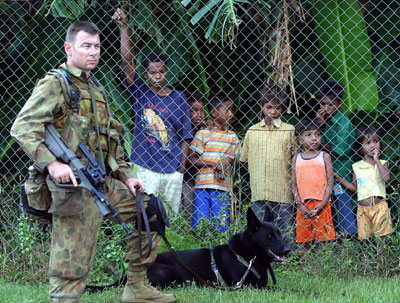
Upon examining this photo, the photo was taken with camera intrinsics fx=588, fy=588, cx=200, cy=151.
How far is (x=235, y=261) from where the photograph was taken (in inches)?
176

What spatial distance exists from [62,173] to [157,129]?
256 cm

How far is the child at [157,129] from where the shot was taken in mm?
5457

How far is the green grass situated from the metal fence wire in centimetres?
51

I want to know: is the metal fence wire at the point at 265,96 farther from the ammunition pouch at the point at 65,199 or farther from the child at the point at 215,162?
the ammunition pouch at the point at 65,199

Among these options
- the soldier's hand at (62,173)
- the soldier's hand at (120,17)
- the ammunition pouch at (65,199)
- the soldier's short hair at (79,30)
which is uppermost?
the soldier's hand at (120,17)

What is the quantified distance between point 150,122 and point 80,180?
2.51 meters

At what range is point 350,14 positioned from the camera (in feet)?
18.6

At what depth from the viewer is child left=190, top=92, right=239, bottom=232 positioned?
5.42 meters

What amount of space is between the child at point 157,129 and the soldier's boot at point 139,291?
1.70 metres

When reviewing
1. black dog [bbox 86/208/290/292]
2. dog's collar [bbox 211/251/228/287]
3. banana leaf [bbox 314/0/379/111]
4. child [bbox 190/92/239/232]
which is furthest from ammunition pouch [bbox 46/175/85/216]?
banana leaf [bbox 314/0/379/111]

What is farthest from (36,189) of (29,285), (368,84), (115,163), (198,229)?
(368,84)

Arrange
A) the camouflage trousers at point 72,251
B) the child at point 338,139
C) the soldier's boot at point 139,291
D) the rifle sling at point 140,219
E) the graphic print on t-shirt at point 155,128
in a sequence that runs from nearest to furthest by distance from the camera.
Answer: the camouflage trousers at point 72,251 → the rifle sling at point 140,219 → the soldier's boot at point 139,291 → the child at point 338,139 → the graphic print on t-shirt at point 155,128

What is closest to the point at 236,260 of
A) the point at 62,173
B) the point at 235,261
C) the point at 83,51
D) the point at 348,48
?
the point at 235,261

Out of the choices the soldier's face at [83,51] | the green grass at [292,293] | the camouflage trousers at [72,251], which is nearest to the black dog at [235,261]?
the green grass at [292,293]
